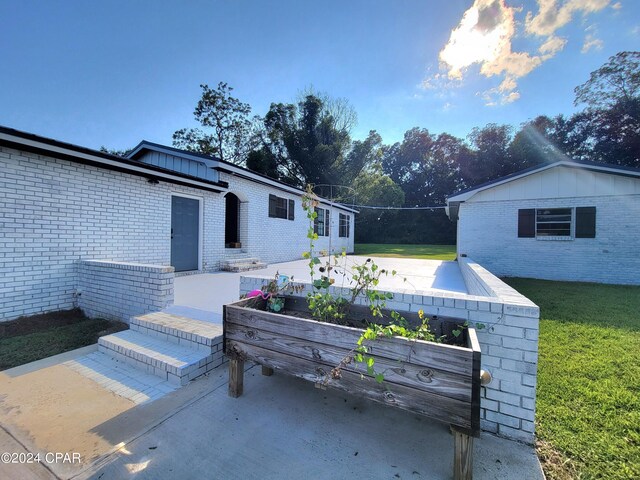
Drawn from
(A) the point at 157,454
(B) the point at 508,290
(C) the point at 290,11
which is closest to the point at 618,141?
(C) the point at 290,11

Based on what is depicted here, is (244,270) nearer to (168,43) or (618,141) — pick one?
(168,43)

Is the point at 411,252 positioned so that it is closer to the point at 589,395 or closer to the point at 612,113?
the point at 589,395

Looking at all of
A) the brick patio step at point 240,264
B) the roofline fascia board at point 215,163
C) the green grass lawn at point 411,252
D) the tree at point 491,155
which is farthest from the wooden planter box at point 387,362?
the tree at point 491,155

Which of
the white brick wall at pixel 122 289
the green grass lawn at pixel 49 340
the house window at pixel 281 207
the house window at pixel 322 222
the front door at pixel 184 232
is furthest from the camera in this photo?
the house window at pixel 322 222

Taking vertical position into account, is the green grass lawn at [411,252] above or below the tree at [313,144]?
below

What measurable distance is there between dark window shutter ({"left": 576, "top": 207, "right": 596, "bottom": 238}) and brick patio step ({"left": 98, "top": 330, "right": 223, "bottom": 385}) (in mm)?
11092

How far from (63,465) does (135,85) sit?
12.0 meters

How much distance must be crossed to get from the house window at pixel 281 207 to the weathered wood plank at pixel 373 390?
854 cm

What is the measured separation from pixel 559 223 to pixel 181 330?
1132 centimetres

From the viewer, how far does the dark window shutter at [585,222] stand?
8.46 metres

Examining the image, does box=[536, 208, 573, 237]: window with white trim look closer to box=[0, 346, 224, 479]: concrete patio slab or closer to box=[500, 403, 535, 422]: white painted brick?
box=[500, 403, 535, 422]: white painted brick

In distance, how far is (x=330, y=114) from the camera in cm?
2220

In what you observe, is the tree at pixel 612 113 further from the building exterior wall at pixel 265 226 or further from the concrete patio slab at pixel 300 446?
the concrete patio slab at pixel 300 446

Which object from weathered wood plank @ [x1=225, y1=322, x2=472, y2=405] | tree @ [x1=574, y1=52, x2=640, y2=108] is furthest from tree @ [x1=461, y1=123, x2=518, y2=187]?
weathered wood plank @ [x1=225, y1=322, x2=472, y2=405]
